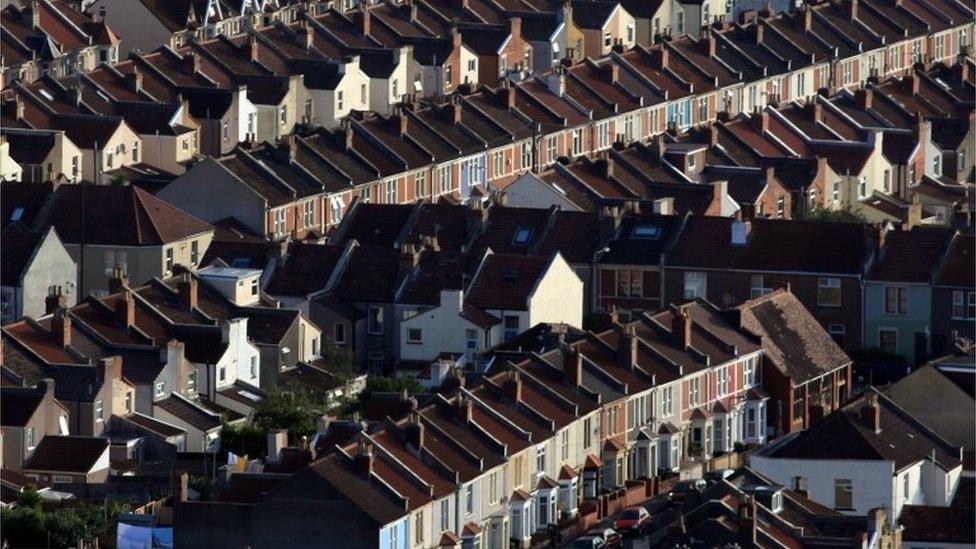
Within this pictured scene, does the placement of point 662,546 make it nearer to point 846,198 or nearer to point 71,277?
point 71,277

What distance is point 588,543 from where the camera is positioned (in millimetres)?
98000

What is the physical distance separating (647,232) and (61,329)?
22197 mm

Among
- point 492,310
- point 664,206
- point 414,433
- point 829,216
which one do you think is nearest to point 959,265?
point 664,206

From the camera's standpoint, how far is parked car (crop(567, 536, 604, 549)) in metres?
97.8

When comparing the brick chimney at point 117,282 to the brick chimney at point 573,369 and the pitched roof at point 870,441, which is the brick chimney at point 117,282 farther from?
the pitched roof at point 870,441

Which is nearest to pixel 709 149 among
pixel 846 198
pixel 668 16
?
pixel 846 198

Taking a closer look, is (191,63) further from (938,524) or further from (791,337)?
(938,524)

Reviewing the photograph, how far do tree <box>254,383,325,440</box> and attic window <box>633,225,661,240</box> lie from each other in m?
17.9

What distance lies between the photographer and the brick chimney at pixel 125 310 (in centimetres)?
11194

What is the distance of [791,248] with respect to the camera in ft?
414

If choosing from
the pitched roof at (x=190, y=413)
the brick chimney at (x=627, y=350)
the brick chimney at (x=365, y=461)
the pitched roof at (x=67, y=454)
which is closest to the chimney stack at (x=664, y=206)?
the brick chimney at (x=627, y=350)

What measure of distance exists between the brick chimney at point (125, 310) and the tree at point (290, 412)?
3.94 meters

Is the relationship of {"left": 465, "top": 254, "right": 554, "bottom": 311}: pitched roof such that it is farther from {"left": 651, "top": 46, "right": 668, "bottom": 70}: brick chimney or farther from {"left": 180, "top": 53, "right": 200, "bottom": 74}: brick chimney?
{"left": 651, "top": 46, "right": 668, "bottom": 70}: brick chimney

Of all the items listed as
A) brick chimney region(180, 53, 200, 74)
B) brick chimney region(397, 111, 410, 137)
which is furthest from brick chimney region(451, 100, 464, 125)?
brick chimney region(180, 53, 200, 74)
